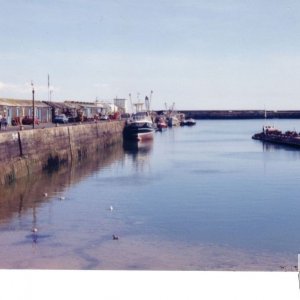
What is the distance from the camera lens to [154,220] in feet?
46.9

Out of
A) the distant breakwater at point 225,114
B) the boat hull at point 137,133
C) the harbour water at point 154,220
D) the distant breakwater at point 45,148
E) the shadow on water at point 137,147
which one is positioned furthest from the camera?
the distant breakwater at point 225,114

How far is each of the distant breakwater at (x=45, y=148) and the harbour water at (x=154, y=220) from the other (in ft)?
2.42

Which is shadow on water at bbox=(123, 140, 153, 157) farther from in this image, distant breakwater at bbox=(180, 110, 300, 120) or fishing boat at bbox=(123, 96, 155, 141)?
distant breakwater at bbox=(180, 110, 300, 120)

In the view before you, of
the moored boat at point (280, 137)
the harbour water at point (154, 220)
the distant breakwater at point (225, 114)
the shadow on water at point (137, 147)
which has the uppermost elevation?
the distant breakwater at point (225, 114)

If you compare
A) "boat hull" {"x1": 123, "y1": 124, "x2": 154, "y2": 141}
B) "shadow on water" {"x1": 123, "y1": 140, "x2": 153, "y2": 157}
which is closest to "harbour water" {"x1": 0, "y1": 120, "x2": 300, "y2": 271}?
"shadow on water" {"x1": 123, "y1": 140, "x2": 153, "y2": 157}

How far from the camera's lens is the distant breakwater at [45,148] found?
20.7m

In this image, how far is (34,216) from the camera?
49.0ft

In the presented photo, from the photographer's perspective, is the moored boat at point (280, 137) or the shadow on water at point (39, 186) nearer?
the shadow on water at point (39, 186)

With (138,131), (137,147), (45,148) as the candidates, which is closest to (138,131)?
(138,131)

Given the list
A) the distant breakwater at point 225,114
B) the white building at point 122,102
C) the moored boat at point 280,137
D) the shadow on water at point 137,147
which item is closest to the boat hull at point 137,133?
the shadow on water at point 137,147

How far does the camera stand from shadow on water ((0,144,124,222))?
16484 millimetres

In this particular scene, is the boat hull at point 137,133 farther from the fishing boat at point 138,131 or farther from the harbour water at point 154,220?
the harbour water at point 154,220
